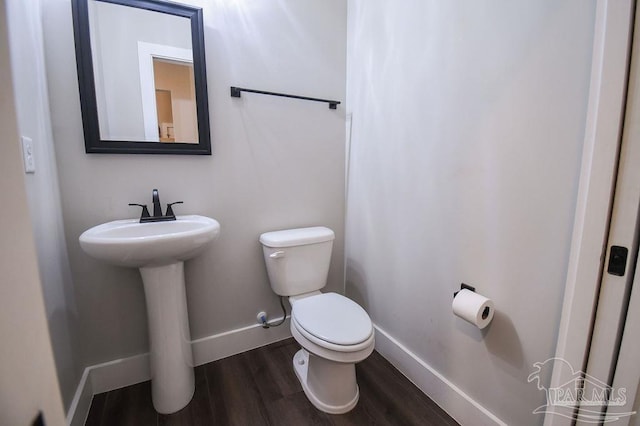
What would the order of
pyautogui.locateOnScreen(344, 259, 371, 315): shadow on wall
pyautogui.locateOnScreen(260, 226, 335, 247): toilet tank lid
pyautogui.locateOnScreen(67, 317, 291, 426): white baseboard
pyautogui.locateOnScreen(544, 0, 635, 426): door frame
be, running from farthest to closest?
pyautogui.locateOnScreen(344, 259, 371, 315): shadow on wall < pyautogui.locateOnScreen(260, 226, 335, 247): toilet tank lid < pyautogui.locateOnScreen(67, 317, 291, 426): white baseboard < pyautogui.locateOnScreen(544, 0, 635, 426): door frame

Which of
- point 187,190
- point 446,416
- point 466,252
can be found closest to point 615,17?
point 466,252

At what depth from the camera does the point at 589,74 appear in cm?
77

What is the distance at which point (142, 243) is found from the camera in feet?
3.14

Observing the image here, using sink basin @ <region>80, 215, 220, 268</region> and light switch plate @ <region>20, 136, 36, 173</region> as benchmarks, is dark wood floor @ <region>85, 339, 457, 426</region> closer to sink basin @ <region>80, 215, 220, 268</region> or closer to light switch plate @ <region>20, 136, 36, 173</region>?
sink basin @ <region>80, 215, 220, 268</region>

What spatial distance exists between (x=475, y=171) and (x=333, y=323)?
2.89 ft

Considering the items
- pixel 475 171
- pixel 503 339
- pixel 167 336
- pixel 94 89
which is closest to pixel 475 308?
pixel 503 339

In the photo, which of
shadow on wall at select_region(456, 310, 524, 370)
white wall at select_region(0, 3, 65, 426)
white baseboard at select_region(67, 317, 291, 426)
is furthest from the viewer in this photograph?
white baseboard at select_region(67, 317, 291, 426)

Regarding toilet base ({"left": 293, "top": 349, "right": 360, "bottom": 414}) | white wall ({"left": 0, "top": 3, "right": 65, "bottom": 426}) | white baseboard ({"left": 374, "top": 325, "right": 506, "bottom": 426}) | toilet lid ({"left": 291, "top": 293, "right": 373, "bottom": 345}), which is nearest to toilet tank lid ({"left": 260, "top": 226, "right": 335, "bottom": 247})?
toilet lid ({"left": 291, "top": 293, "right": 373, "bottom": 345})

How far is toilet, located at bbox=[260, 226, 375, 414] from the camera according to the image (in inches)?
44.5

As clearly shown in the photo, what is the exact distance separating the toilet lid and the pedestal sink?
0.55 m

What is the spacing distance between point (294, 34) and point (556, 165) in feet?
4.85

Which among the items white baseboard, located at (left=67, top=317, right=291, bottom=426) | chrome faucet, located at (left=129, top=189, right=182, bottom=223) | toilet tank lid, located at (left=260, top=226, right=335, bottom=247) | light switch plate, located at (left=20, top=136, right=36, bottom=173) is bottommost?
white baseboard, located at (left=67, top=317, right=291, bottom=426)

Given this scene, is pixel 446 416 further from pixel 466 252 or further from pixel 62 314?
pixel 62 314

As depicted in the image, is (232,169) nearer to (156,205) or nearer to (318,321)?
(156,205)
